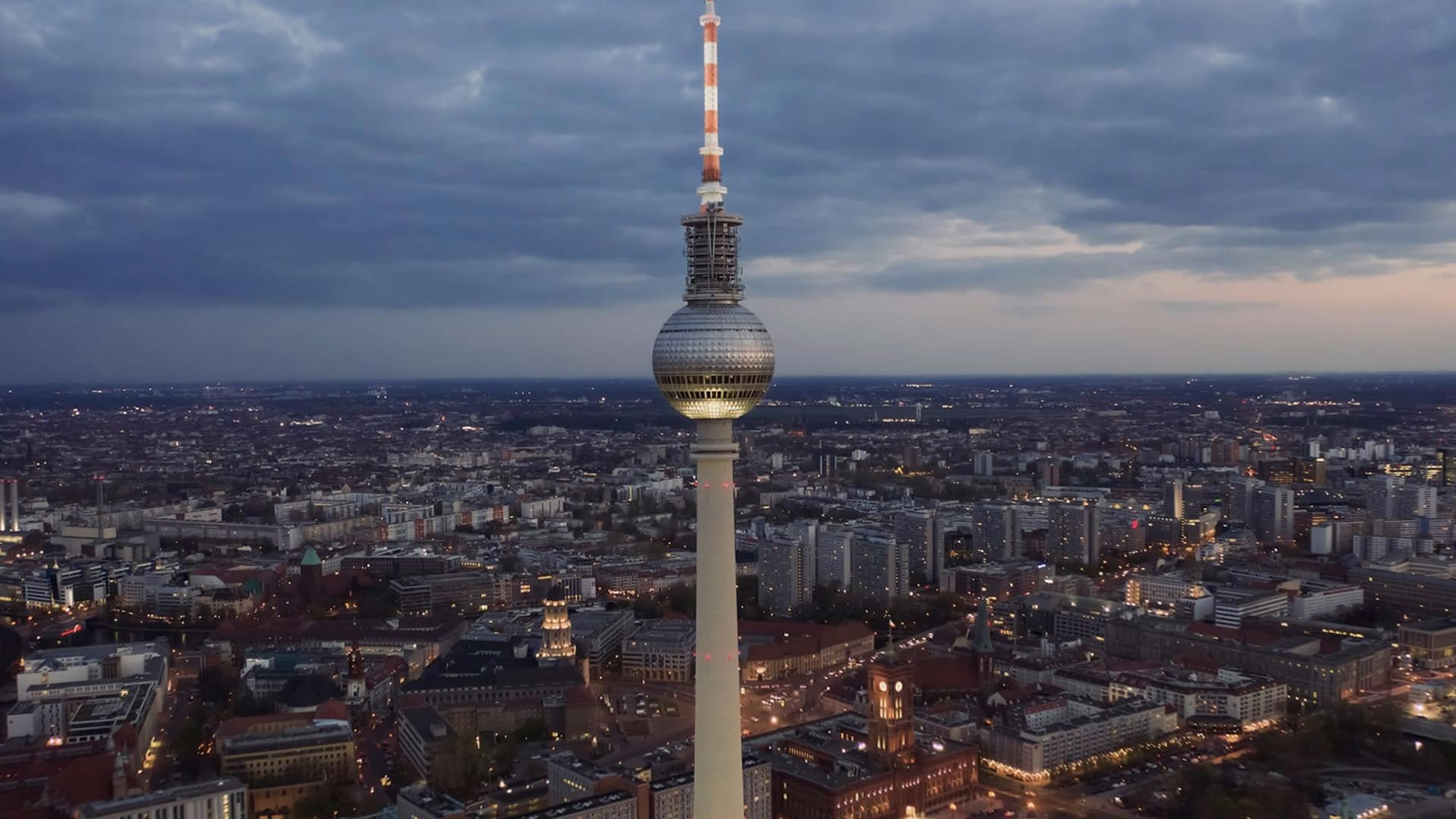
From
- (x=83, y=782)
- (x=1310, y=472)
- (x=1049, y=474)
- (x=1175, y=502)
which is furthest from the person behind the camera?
(x=1049, y=474)

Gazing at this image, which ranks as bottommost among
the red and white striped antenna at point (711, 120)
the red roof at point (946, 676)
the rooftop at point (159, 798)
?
the red roof at point (946, 676)

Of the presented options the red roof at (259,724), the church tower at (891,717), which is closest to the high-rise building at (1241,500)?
the church tower at (891,717)

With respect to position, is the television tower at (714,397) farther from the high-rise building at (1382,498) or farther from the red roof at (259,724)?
the high-rise building at (1382,498)

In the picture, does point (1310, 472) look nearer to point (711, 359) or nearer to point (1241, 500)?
point (1241, 500)

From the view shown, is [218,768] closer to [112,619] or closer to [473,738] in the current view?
[473,738]

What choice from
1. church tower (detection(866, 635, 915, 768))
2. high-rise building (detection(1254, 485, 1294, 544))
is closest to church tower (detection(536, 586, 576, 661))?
church tower (detection(866, 635, 915, 768))

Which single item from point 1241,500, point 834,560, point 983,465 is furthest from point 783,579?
point 983,465
